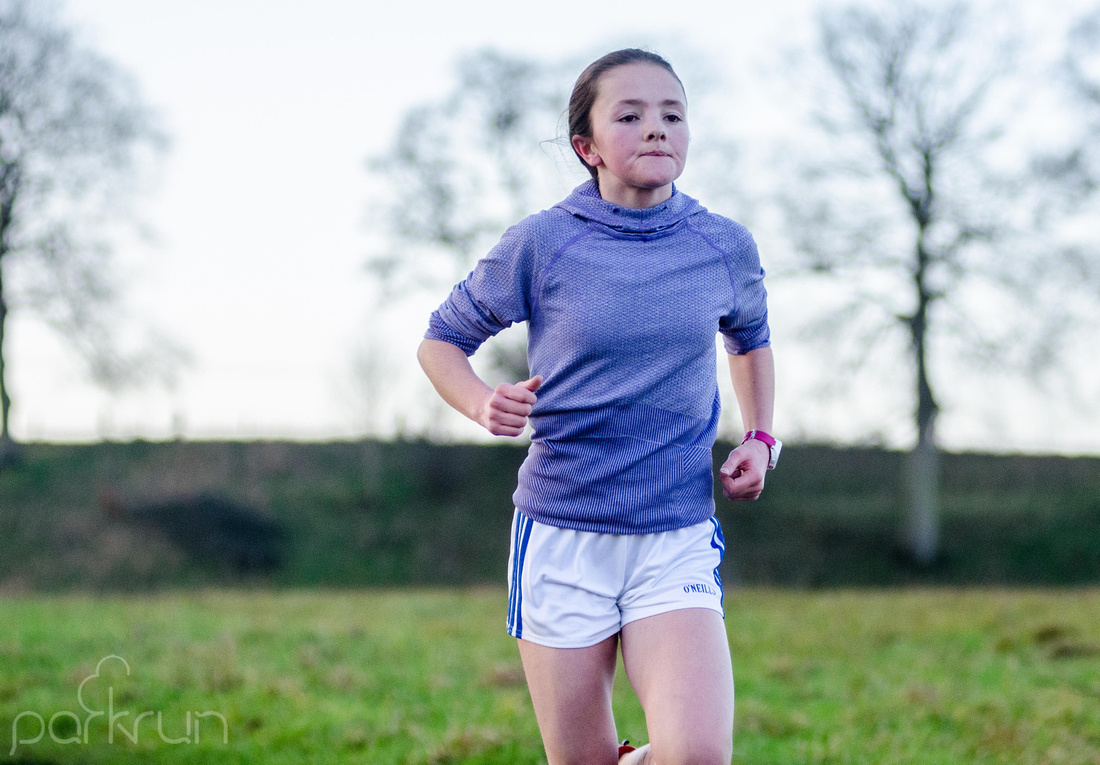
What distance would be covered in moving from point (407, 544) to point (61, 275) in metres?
9.10

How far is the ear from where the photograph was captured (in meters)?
2.93

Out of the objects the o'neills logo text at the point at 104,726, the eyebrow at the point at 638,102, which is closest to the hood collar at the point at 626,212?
the eyebrow at the point at 638,102

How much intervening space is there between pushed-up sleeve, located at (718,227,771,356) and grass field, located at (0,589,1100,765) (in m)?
2.45

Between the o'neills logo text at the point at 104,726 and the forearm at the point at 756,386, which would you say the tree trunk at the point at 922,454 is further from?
the forearm at the point at 756,386

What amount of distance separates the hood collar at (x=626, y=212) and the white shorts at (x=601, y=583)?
2.72 ft

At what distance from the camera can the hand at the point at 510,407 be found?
248 cm

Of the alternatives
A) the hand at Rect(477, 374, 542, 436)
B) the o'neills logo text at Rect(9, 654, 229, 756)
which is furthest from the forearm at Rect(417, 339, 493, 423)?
the o'neills logo text at Rect(9, 654, 229, 756)

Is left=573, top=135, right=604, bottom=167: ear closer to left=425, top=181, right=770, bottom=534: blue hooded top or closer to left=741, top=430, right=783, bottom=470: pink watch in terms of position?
left=425, top=181, right=770, bottom=534: blue hooded top

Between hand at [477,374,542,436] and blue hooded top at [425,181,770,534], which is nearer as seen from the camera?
hand at [477,374,542,436]

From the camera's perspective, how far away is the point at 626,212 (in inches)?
111

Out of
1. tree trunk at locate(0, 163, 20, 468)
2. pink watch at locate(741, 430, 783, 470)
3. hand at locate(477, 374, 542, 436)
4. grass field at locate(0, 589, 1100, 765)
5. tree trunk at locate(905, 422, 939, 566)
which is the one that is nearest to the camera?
hand at locate(477, 374, 542, 436)

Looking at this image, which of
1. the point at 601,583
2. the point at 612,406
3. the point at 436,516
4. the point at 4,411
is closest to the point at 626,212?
the point at 612,406

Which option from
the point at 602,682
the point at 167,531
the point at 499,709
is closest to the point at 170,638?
the point at 499,709

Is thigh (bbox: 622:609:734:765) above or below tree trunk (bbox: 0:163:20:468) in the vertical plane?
below
